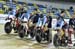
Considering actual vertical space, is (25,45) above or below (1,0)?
below

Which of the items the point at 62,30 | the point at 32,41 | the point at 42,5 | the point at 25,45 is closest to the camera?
the point at 62,30

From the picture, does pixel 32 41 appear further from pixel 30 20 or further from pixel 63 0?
pixel 63 0

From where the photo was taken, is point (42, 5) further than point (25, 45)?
Yes

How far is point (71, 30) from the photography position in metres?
12.4

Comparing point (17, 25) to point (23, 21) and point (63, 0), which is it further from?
point (63, 0)

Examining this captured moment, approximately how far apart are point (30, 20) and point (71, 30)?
8.16 ft

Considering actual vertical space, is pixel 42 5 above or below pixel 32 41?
above

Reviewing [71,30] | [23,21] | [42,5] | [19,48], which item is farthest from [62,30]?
[42,5]

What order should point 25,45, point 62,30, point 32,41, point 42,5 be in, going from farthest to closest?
point 42,5 < point 32,41 < point 25,45 < point 62,30

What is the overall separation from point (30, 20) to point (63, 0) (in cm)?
1087

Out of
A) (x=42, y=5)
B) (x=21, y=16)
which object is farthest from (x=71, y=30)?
(x=42, y=5)

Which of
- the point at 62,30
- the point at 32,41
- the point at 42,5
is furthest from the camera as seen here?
the point at 42,5

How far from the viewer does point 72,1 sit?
23.7 metres

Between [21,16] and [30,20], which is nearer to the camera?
[30,20]
